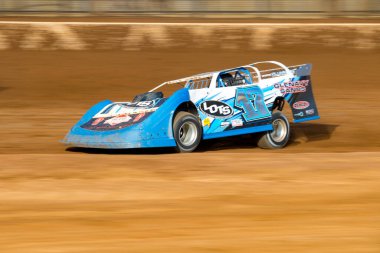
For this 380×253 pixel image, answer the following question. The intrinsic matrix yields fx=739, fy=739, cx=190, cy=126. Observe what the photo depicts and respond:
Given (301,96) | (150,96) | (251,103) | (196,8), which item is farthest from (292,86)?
(196,8)

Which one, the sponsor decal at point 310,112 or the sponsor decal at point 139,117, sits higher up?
the sponsor decal at point 139,117

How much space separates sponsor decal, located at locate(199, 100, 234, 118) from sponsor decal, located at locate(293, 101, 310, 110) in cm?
162

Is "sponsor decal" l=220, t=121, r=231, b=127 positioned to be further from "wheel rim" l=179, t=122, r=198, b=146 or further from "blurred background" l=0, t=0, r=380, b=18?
"blurred background" l=0, t=0, r=380, b=18

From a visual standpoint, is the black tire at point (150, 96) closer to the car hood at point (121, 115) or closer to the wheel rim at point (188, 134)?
the car hood at point (121, 115)

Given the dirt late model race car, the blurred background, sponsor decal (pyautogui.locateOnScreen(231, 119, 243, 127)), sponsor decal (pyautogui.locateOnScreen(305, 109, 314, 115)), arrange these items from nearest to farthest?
the dirt late model race car, sponsor decal (pyautogui.locateOnScreen(231, 119, 243, 127)), sponsor decal (pyautogui.locateOnScreen(305, 109, 314, 115)), the blurred background

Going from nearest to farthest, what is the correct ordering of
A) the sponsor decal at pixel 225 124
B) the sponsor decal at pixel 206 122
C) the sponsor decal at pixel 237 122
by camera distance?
the sponsor decal at pixel 206 122
the sponsor decal at pixel 225 124
the sponsor decal at pixel 237 122

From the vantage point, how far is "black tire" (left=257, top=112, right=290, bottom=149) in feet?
40.9

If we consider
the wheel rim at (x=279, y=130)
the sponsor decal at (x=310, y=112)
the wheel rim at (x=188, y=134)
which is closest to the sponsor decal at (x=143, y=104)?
the wheel rim at (x=188, y=134)

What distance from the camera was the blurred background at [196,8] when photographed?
3281cm

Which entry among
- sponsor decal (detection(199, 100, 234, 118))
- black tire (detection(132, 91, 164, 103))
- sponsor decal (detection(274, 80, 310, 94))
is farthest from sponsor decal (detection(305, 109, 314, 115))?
black tire (detection(132, 91, 164, 103))

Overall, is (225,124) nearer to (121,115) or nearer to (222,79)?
(222,79)

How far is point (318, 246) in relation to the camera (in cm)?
572

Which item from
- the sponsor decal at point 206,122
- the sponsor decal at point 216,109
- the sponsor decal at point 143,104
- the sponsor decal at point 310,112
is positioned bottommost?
the sponsor decal at point 310,112

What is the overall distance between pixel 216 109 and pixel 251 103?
70 centimetres
